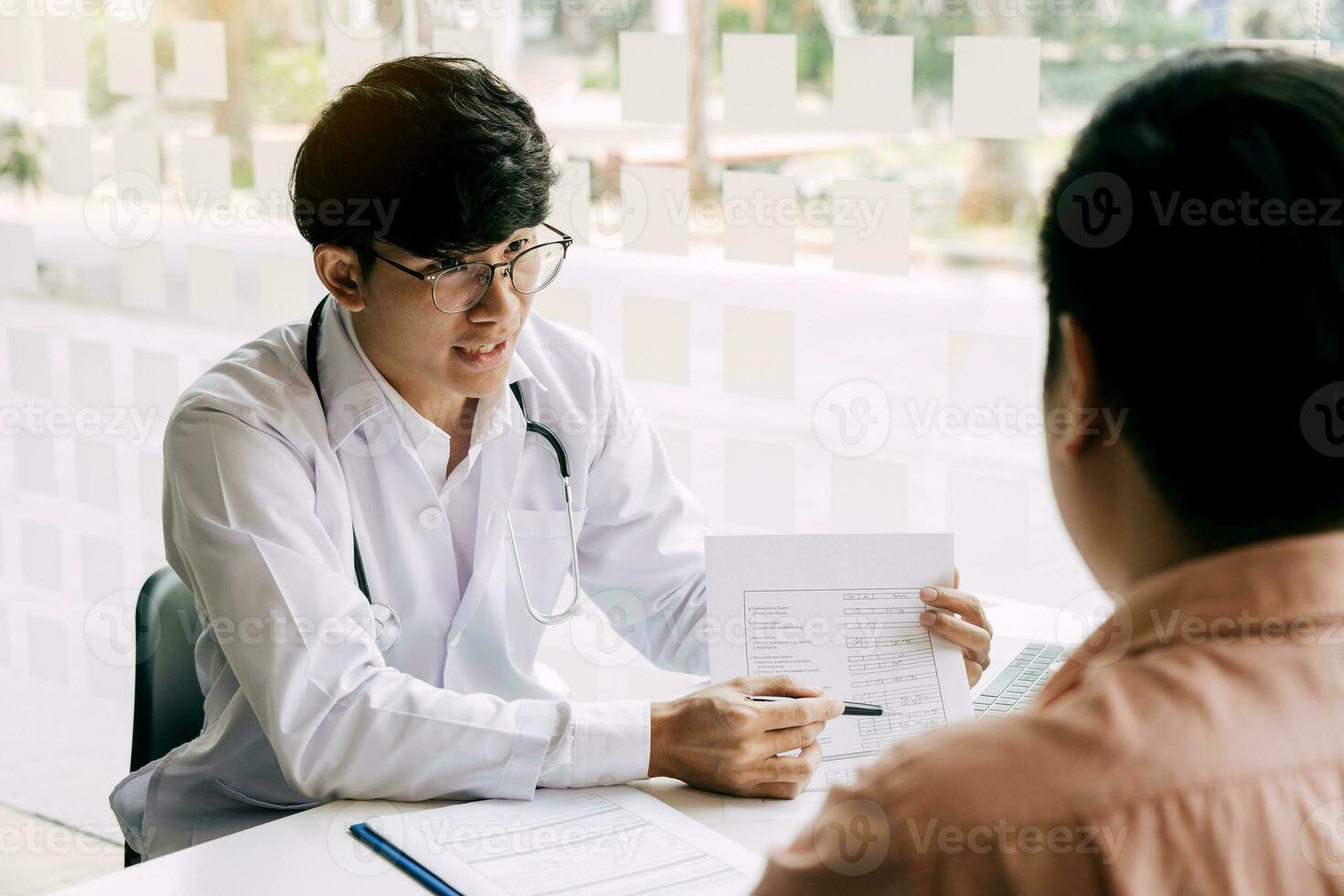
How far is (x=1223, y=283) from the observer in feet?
1.97

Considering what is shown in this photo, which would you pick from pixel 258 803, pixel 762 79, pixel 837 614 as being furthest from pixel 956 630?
pixel 762 79

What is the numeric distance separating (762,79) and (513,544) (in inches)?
40.2

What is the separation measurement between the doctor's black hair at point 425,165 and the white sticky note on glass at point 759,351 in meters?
0.92

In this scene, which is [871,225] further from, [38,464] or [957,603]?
[38,464]

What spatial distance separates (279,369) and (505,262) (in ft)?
1.01

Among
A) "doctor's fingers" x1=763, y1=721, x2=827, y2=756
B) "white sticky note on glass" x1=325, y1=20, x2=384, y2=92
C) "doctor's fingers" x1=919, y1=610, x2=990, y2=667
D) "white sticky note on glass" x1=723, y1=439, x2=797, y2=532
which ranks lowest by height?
"white sticky note on glass" x1=723, y1=439, x2=797, y2=532

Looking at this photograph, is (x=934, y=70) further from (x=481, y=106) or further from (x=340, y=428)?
(x=340, y=428)

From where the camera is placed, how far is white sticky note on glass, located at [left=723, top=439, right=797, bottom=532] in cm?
265

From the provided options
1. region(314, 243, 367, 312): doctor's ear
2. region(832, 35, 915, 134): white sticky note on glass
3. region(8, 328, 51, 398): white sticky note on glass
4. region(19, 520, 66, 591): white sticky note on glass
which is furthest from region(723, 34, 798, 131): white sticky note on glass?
region(19, 520, 66, 591): white sticky note on glass

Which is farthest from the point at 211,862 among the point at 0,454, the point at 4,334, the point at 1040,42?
the point at 0,454

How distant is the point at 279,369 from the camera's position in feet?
5.25

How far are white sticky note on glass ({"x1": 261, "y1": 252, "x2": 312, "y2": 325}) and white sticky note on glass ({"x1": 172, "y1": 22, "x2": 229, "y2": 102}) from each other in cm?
44

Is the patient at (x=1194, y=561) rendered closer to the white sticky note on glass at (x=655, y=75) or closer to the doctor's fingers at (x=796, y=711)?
the doctor's fingers at (x=796, y=711)

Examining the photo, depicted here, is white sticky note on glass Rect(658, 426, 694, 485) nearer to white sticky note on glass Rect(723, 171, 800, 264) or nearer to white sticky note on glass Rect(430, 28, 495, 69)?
white sticky note on glass Rect(723, 171, 800, 264)
